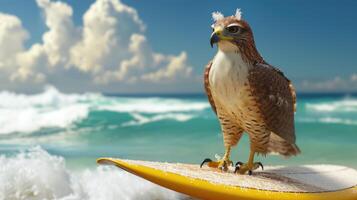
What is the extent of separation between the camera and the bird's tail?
347 cm

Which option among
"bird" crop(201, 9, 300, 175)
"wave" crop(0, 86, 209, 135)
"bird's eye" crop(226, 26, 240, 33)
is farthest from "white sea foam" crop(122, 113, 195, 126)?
"bird's eye" crop(226, 26, 240, 33)

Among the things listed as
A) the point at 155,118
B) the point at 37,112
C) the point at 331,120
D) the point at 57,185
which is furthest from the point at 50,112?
the point at 57,185

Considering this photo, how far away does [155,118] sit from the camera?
1574 cm

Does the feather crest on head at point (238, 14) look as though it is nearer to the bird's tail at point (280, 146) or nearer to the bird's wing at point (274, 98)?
the bird's wing at point (274, 98)

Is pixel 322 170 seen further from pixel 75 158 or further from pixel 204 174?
pixel 75 158

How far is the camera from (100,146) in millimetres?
10359

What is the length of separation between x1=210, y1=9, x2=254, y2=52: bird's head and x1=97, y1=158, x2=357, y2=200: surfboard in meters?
0.78

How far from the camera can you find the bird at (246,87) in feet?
9.65

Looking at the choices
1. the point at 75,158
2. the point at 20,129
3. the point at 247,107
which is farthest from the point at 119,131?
the point at 247,107

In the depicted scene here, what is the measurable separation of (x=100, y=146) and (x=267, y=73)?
772 centimetres

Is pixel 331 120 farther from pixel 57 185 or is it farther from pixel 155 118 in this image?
pixel 57 185

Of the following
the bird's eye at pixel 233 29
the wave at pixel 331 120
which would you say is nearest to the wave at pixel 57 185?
the bird's eye at pixel 233 29

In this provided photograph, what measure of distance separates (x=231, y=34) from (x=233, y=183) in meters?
0.87

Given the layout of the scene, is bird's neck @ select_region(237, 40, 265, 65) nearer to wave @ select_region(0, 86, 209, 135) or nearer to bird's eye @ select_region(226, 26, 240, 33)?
bird's eye @ select_region(226, 26, 240, 33)
